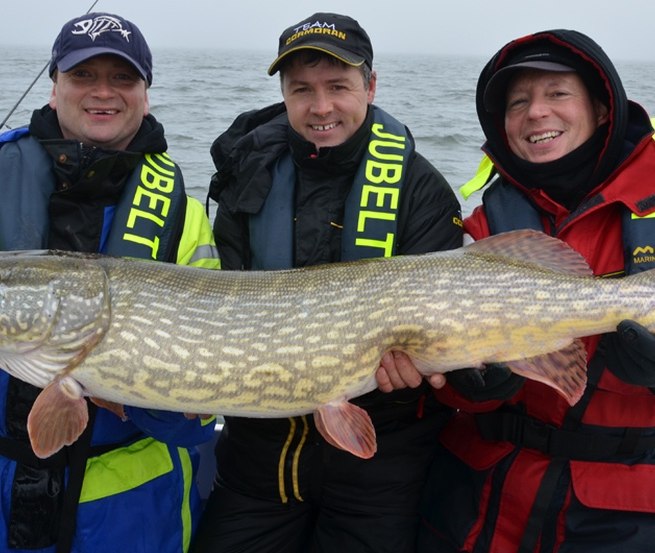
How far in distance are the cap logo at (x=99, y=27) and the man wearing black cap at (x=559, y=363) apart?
1.39 metres

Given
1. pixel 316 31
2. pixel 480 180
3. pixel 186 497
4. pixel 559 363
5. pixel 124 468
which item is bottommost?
pixel 186 497

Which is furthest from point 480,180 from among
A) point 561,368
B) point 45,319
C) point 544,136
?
point 45,319

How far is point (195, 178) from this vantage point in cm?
872

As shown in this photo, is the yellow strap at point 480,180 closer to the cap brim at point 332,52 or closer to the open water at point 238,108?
the cap brim at point 332,52

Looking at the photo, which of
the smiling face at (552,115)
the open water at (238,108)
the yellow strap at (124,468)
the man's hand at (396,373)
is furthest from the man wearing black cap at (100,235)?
the open water at (238,108)

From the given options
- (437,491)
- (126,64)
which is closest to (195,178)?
(126,64)

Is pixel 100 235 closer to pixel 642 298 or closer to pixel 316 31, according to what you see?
pixel 316 31

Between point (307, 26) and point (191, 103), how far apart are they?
1249cm

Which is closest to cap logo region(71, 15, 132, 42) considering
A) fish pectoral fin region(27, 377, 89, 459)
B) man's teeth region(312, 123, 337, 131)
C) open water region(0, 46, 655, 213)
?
man's teeth region(312, 123, 337, 131)

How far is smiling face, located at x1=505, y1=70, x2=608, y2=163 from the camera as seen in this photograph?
2.41 meters

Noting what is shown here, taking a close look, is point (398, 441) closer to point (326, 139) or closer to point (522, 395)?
point (522, 395)

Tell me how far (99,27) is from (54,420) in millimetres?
1437

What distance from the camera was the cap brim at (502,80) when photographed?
2.40m

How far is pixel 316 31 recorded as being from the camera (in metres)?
2.55
